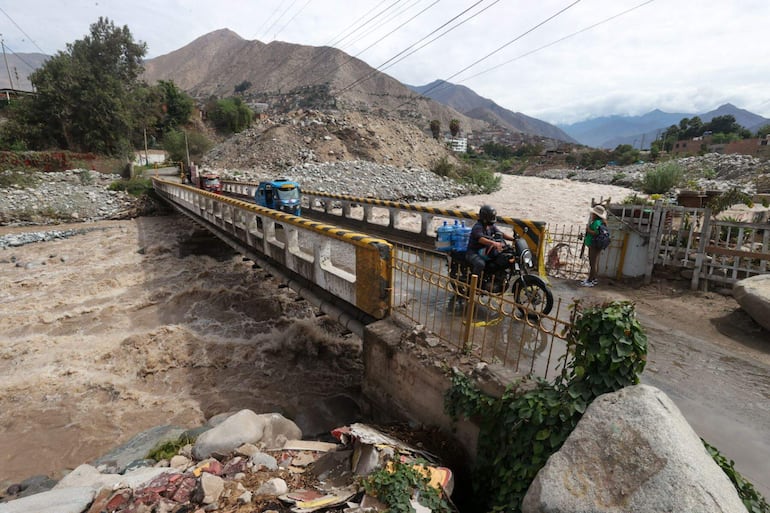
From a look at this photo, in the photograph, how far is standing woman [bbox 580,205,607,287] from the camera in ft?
23.8

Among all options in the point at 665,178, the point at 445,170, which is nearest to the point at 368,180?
the point at 445,170

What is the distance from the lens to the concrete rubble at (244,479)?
9.39 feet

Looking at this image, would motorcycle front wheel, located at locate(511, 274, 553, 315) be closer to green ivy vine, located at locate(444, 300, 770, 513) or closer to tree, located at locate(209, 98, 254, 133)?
green ivy vine, located at locate(444, 300, 770, 513)

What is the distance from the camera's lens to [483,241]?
5.00 m

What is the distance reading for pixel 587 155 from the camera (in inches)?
2864

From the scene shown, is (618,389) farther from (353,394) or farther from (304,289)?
(304,289)

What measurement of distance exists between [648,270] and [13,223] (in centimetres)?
2725

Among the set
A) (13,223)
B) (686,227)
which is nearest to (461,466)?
(686,227)

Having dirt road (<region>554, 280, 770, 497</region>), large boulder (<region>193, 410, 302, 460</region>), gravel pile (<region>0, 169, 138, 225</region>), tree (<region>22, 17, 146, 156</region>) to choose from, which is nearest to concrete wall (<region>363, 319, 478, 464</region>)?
large boulder (<region>193, 410, 302, 460</region>)

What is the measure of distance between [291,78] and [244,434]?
160 meters

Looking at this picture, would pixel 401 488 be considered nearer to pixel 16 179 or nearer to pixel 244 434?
pixel 244 434

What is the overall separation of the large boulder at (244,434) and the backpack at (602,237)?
20.6 ft

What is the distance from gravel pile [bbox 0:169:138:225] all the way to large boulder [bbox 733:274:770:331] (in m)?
26.8

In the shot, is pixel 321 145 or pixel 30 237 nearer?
pixel 30 237
